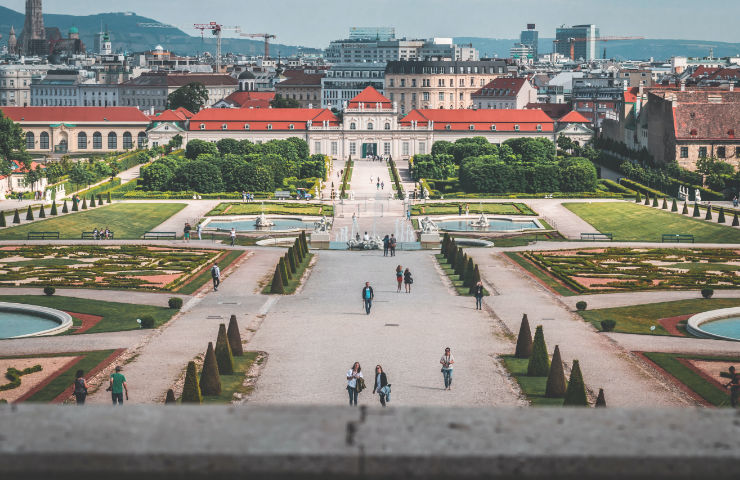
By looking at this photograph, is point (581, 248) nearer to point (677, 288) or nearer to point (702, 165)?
point (677, 288)

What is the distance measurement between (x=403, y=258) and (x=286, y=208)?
104ft

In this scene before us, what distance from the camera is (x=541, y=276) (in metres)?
60.8

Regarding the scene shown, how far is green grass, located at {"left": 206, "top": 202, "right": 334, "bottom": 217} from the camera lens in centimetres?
9820

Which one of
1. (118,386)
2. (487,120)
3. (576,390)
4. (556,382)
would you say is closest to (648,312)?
(556,382)

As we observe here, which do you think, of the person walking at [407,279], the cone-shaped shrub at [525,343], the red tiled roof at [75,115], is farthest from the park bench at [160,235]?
the red tiled roof at [75,115]

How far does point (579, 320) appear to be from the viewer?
46.6 m

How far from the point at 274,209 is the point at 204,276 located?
130 ft

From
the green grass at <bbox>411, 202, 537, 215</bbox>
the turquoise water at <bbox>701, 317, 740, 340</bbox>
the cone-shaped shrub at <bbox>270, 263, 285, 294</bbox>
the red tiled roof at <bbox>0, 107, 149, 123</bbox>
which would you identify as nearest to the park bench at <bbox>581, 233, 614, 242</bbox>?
Result: the green grass at <bbox>411, 202, 537, 215</bbox>

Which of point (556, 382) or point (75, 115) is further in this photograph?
point (75, 115)

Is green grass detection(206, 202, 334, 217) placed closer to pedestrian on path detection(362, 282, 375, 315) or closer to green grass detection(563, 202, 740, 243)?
green grass detection(563, 202, 740, 243)

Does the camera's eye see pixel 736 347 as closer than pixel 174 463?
No

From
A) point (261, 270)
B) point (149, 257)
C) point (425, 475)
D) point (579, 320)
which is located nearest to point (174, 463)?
point (425, 475)

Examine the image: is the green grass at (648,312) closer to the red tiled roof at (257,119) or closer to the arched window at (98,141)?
the red tiled roof at (257,119)

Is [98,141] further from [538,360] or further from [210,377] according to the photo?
[538,360]
